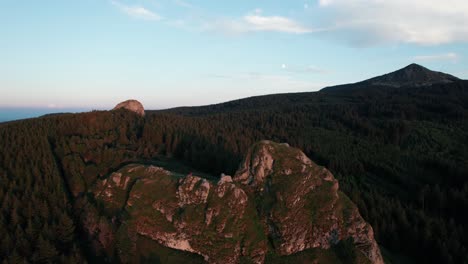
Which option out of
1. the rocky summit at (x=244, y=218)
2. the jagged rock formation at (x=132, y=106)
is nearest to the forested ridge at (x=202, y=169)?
the rocky summit at (x=244, y=218)

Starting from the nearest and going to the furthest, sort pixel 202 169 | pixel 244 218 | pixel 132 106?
pixel 244 218
pixel 202 169
pixel 132 106

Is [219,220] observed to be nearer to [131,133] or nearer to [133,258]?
[133,258]

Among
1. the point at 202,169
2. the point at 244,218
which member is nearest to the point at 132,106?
the point at 202,169

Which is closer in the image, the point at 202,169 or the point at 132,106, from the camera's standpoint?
the point at 202,169

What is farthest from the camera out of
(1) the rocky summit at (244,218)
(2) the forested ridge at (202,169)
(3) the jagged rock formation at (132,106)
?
(3) the jagged rock formation at (132,106)

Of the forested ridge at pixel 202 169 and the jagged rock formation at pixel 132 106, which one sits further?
the jagged rock formation at pixel 132 106

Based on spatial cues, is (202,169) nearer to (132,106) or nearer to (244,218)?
(244,218)

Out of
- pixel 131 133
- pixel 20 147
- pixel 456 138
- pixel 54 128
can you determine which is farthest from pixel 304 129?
pixel 20 147

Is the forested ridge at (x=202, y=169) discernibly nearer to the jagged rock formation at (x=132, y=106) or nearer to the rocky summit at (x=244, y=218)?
the rocky summit at (x=244, y=218)
